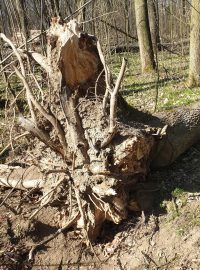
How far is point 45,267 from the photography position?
11.0 ft

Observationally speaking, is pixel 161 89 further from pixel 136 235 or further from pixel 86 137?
pixel 136 235

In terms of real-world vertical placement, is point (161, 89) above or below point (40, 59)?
below

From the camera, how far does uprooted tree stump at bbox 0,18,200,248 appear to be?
10.7 feet

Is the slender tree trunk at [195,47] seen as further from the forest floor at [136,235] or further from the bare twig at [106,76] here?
the bare twig at [106,76]

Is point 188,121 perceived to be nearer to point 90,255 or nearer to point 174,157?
point 174,157

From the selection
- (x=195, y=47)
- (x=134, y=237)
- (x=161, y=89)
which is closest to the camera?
(x=134, y=237)

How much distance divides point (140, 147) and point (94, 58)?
3.34ft

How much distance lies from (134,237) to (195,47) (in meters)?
4.02

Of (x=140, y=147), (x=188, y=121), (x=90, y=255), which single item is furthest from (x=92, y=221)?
(x=188, y=121)

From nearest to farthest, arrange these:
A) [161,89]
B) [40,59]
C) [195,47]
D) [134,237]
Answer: [134,237] → [40,59] → [195,47] → [161,89]

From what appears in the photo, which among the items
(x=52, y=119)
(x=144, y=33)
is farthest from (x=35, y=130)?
(x=144, y=33)

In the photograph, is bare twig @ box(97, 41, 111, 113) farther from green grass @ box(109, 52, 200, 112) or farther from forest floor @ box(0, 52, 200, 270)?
green grass @ box(109, 52, 200, 112)

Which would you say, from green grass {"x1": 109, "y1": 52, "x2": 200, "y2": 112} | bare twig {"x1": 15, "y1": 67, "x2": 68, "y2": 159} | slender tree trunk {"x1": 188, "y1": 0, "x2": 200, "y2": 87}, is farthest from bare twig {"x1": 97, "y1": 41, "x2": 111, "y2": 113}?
slender tree trunk {"x1": 188, "y1": 0, "x2": 200, "y2": 87}

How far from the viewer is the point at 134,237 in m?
3.40
